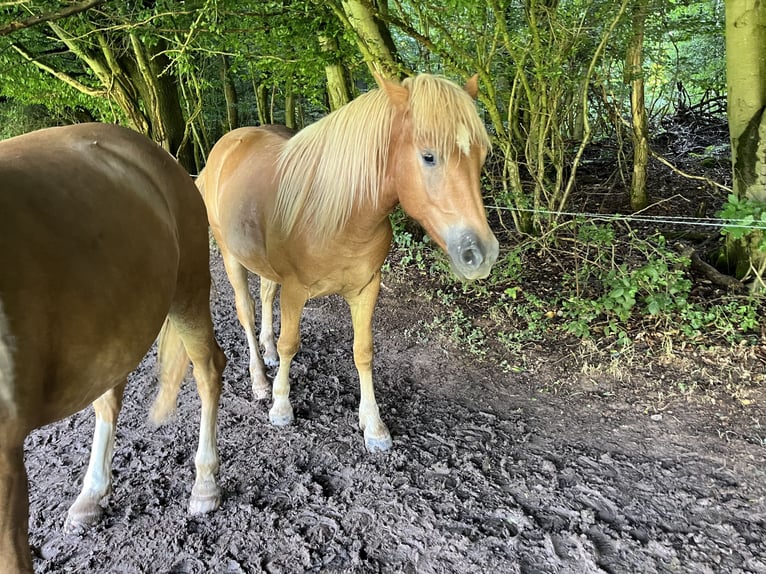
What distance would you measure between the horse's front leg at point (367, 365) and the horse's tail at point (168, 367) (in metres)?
0.93

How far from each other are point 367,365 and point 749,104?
3151 mm

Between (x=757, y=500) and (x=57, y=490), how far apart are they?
127 inches

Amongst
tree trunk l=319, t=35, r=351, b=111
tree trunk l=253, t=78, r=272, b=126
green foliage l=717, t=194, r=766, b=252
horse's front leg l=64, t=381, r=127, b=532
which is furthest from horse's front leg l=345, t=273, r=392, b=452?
tree trunk l=253, t=78, r=272, b=126

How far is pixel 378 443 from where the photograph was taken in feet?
8.48

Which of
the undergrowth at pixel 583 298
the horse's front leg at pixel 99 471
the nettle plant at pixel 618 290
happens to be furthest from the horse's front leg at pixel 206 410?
the nettle plant at pixel 618 290

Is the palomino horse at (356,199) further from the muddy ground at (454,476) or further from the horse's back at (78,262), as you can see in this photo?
the horse's back at (78,262)

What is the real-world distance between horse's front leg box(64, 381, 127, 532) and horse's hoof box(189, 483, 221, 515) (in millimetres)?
398

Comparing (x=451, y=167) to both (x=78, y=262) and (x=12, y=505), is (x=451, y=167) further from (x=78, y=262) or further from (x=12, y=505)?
(x=12, y=505)

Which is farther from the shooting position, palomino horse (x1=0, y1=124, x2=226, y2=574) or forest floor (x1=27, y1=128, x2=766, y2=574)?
forest floor (x1=27, y1=128, x2=766, y2=574)

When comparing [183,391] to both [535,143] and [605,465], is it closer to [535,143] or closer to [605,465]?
[605,465]

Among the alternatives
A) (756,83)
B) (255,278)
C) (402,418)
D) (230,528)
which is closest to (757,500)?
(402,418)

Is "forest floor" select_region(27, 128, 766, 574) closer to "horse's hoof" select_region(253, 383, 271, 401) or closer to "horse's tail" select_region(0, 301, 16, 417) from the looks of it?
"horse's hoof" select_region(253, 383, 271, 401)

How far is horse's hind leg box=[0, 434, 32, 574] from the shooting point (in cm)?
118

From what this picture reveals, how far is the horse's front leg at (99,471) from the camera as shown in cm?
208
